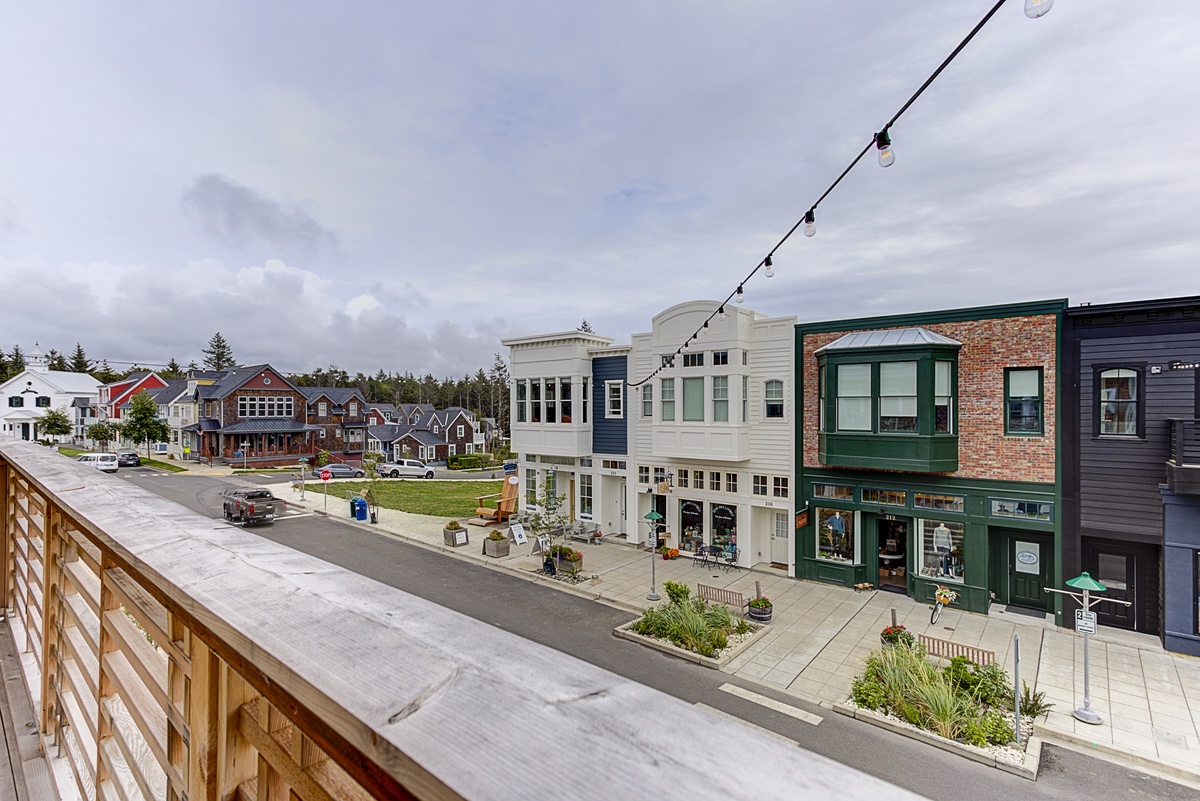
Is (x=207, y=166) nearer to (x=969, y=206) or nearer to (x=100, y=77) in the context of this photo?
(x=100, y=77)

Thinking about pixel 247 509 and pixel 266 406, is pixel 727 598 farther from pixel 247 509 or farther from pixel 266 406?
pixel 266 406

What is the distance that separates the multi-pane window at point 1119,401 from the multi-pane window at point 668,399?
32.3 feet

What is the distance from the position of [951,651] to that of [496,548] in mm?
11446

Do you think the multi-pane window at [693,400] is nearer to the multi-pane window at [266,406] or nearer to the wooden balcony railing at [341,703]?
the wooden balcony railing at [341,703]

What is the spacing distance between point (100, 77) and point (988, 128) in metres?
12.3

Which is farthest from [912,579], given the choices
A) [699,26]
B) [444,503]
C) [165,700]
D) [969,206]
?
[444,503]

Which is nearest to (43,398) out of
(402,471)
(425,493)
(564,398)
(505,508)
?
(402,471)

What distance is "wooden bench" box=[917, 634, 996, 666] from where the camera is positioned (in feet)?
29.1

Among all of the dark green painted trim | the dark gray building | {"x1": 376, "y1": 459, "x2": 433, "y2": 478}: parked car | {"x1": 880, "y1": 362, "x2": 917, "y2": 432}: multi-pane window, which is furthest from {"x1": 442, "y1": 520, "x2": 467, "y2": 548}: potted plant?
{"x1": 376, "y1": 459, "x2": 433, "y2": 478}: parked car

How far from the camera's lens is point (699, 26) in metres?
7.97

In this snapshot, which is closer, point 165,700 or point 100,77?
point 165,700

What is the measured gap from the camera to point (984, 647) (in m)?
10.2

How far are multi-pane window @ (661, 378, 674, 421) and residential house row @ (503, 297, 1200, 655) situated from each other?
6cm

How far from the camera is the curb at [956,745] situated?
675 cm
